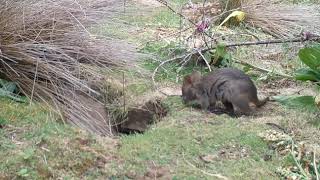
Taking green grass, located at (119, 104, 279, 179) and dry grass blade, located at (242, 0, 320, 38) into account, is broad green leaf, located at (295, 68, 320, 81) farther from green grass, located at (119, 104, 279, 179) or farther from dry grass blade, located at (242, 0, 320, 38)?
dry grass blade, located at (242, 0, 320, 38)

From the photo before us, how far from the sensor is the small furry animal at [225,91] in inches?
190

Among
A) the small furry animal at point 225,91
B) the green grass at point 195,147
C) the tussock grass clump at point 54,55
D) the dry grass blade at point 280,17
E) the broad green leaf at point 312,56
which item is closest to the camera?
the green grass at point 195,147

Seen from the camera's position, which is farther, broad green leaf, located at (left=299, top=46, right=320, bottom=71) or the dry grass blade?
the dry grass blade

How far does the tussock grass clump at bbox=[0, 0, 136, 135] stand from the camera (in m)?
4.60

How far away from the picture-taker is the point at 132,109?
4.89 meters

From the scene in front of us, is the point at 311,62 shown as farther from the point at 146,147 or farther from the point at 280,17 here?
the point at 280,17

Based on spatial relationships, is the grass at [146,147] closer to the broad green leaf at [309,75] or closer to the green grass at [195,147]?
the green grass at [195,147]

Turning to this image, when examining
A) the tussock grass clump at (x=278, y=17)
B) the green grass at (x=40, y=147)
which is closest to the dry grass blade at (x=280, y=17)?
the tussock grass clump at (x=278, y=17)

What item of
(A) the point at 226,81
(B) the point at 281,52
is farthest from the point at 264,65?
(A) the point at 226,81

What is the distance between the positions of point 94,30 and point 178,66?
974 millimetres

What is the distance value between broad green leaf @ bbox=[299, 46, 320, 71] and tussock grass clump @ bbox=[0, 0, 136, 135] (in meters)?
1.59

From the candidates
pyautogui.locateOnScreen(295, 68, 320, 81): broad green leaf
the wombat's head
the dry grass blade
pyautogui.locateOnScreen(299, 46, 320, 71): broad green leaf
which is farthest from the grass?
the dry grass blade

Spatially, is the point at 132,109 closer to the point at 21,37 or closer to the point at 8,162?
the point at 21,37

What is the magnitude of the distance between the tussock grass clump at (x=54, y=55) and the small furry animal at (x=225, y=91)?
2.32 ft
